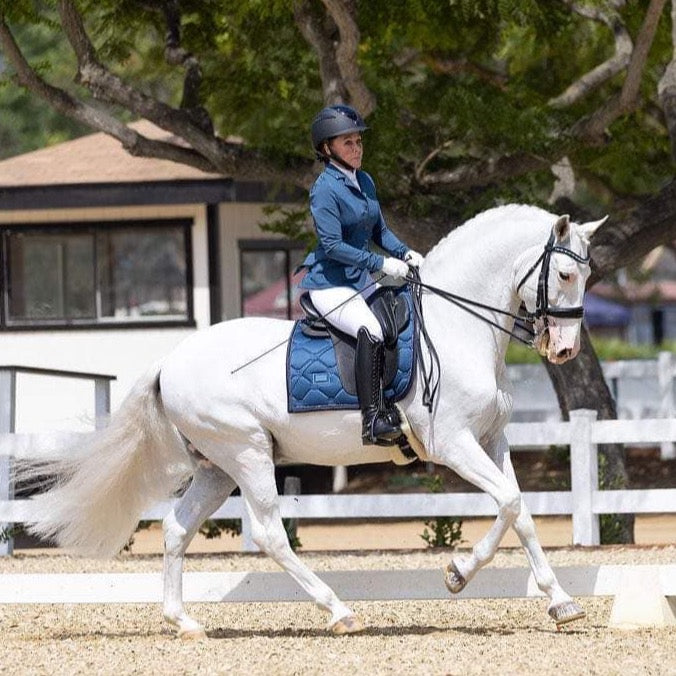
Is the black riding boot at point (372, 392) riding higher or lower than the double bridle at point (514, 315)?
lower

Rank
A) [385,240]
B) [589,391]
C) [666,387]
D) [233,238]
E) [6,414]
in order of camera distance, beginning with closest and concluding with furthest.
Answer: [385,240] < [6,414] < [589,391] < [233,238] < [666,387]

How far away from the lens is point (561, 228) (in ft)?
25.9

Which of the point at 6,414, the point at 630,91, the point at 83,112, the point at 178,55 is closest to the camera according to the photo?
the point at 6,414

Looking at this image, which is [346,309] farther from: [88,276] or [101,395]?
[88,276]

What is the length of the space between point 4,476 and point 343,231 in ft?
21.0

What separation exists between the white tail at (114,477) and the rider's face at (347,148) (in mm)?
1669

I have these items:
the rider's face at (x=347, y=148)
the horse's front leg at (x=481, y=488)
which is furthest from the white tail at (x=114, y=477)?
the horse's front leg at (x=481, y=488)

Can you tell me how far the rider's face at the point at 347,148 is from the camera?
8289 mm

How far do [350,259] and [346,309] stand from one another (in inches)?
11.5

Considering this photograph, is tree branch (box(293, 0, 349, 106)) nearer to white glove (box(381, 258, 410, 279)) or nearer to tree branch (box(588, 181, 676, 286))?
tree branch (box(588, 181, 676, 286))

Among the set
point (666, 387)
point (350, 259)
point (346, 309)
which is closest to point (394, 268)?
point (350, 259)

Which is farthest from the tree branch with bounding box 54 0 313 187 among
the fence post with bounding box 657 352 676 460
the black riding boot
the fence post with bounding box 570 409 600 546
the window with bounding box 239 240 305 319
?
the fence post with bounding box 657 352 676 460

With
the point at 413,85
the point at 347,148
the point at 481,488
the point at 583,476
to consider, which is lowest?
the point at 583,476

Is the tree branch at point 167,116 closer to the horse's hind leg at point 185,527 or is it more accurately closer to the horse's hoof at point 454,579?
the horse's hind leg at point 185,527
